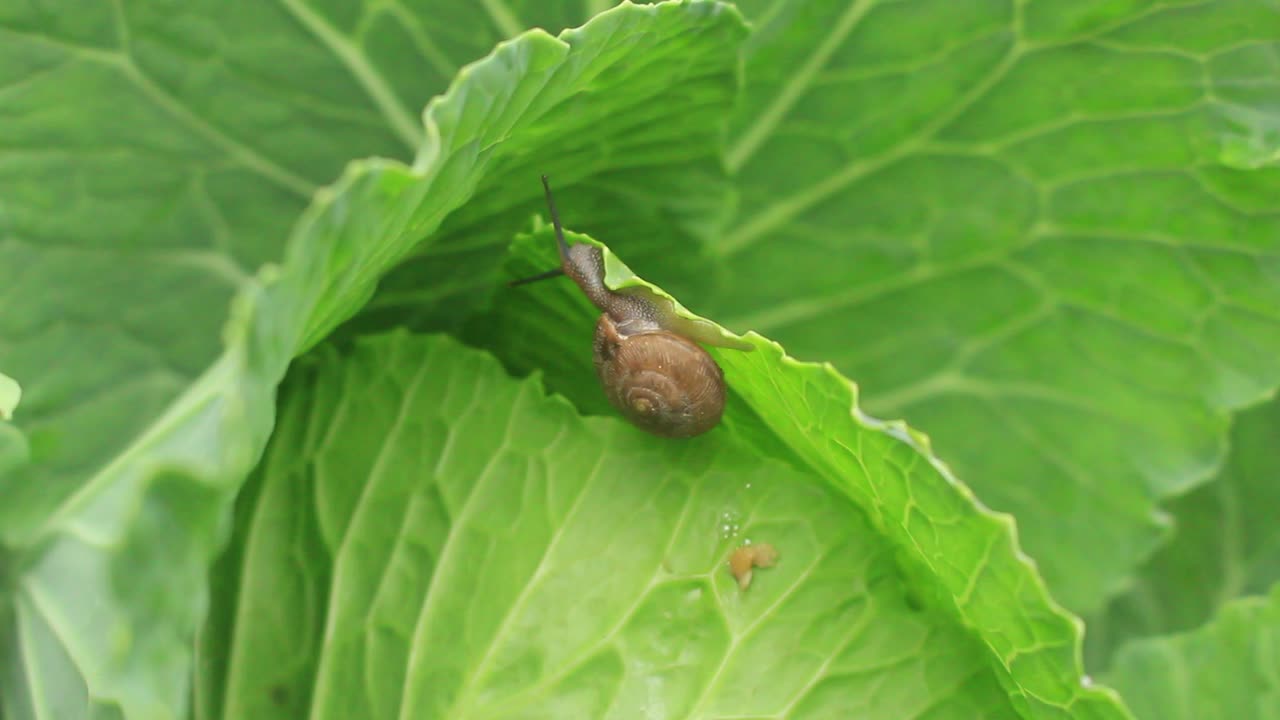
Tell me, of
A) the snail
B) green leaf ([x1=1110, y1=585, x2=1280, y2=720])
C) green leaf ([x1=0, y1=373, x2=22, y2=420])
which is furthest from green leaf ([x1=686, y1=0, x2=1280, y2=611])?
green leaf ([x1=0, y1=373, x2=22, y2=420])

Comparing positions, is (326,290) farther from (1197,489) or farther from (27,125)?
(1197,489)

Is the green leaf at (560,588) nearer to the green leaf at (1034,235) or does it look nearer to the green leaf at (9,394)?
the green leaf at (9,394)

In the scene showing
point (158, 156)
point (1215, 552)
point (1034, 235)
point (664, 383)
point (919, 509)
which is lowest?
point (1215, 552)

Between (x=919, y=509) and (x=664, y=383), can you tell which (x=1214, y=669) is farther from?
(x=664, y=383)

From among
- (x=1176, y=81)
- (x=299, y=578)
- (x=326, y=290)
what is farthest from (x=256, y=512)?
(x=1176, y=81)

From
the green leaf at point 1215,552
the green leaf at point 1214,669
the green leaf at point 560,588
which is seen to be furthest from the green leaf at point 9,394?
the green leaf at point 1215,552

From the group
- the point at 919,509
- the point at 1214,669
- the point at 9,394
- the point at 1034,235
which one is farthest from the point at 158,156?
the point at 1214,669
